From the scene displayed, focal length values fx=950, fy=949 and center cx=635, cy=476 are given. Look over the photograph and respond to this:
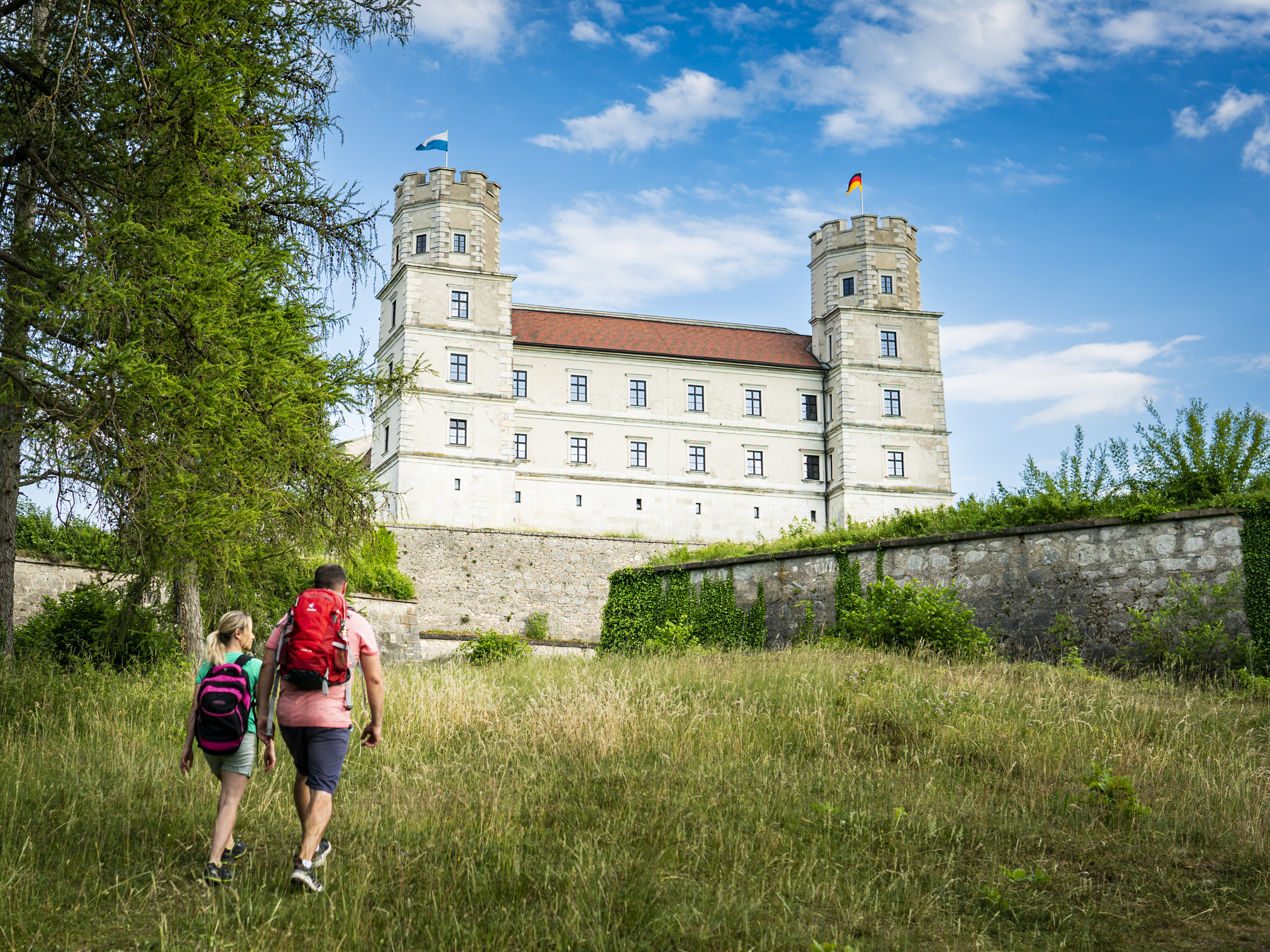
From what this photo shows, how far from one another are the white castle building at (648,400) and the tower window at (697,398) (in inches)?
2.1

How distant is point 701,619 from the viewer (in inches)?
639

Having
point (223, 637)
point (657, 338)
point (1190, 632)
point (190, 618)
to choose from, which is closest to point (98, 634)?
point (190, 618)

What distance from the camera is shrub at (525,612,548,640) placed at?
1246 inches

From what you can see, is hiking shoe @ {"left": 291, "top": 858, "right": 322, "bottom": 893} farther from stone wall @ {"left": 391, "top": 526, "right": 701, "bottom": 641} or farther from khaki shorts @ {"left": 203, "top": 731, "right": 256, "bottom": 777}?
stone wall @ {"left": 391, "top": 526, "right": 701, "bottom": 641}

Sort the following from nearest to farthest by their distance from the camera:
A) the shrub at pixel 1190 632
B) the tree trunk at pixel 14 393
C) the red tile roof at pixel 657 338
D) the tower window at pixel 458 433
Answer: the tree trunk at pixel 14 393 → the shrub at pixel 1190 632 → the tower window at pixel 458 433 → the red tile roof at pixel 657 338

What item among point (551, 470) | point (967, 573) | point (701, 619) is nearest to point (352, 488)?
point (701, 619)

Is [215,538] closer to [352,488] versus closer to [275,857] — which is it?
[352,488]

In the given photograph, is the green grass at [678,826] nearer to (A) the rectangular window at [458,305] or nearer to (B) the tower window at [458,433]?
(B) the tower window at [458,433]

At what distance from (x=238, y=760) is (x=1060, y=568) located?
10.8 m

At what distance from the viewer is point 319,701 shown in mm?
4754

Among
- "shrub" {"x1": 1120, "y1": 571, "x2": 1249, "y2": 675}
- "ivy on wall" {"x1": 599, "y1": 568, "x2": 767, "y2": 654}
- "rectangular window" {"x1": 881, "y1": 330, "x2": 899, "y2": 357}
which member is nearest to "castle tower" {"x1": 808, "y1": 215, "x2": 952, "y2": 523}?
"rectangular window" {"x1": 881, "y1": 330, "x2": 899, "y2": 357}

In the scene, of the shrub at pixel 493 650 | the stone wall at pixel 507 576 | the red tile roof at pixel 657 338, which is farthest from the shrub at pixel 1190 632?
the red tile roof at pixel 657 338

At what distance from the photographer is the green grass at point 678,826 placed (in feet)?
14.4

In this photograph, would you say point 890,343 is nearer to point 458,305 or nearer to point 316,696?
point 458,305
